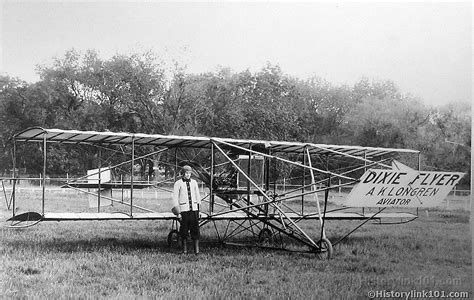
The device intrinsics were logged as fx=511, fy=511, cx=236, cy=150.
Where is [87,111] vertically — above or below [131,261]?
above

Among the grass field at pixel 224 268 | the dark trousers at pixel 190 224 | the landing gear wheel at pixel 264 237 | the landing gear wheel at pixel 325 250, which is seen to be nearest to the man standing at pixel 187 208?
the dark trousers at pixel 190 224

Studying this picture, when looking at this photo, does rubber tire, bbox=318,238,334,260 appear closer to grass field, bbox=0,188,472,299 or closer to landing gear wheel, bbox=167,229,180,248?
grass field, bbox=0,188,472,299

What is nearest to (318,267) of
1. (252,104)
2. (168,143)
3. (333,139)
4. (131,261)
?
(131,261)

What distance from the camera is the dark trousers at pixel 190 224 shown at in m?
10.0

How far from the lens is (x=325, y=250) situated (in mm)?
9883

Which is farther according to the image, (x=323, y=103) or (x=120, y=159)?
(x=120, y=159)

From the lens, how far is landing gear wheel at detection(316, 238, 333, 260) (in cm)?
948

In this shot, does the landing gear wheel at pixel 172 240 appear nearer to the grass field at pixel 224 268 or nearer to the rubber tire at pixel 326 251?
the grass field at pixel 224 268

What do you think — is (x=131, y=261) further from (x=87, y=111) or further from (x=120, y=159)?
(x=120, y=159)

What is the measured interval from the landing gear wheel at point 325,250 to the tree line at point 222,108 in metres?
2.58

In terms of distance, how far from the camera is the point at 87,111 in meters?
15.2

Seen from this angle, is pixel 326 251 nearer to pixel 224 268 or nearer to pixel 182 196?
pixel 224 268

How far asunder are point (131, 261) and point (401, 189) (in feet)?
15.6

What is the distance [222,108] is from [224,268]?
528 inches
